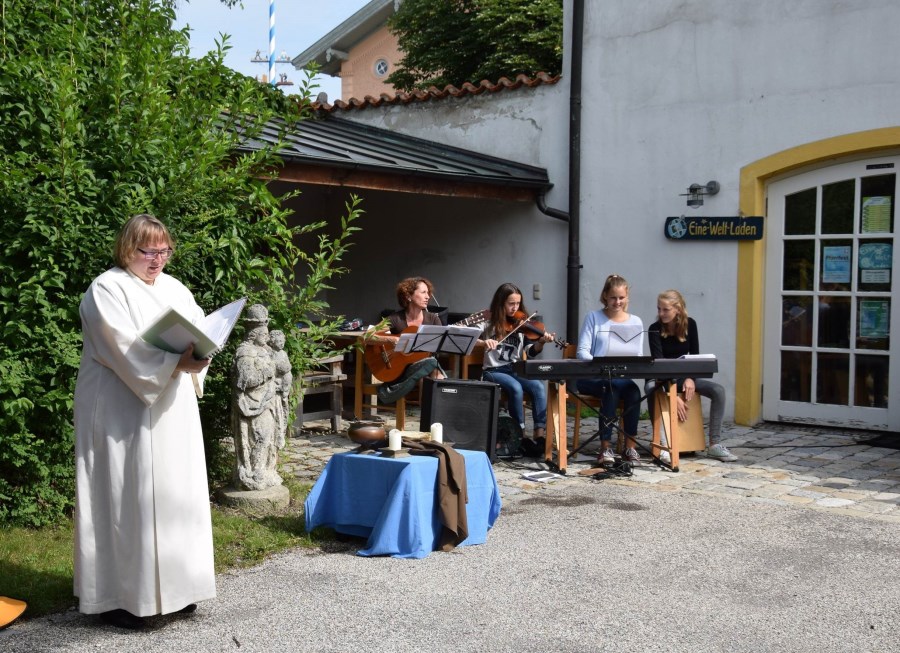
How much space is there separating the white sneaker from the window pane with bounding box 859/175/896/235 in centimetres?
256

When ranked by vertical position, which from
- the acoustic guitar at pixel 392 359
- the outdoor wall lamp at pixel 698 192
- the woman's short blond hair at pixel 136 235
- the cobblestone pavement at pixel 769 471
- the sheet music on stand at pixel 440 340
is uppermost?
the outdoor wall lamp at pixel 698 192

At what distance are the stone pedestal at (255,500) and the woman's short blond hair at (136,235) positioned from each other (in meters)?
2.25

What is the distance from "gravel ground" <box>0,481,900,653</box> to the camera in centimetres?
418

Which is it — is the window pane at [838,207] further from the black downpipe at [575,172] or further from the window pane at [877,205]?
the black downpipe at [575,172]

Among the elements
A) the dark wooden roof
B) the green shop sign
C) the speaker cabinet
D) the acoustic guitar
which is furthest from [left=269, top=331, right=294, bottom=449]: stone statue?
the green shop sign

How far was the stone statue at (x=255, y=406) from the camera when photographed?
614cm

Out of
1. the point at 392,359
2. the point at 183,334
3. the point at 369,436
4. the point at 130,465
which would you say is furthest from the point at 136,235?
the point at 392,359

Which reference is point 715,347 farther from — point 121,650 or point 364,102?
point 121,650

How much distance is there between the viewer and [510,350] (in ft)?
28.1

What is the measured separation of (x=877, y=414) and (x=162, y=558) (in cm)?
719

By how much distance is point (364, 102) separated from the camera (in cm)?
1318

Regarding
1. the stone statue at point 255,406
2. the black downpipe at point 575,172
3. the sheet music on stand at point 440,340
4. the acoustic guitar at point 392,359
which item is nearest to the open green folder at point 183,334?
the stone statue at point 255,406

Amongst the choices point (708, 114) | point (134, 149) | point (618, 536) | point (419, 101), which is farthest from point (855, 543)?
point (419, 101)

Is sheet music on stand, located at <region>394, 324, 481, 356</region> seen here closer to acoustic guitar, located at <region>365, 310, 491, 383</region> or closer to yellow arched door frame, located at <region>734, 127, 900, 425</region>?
acoustic guitar, located at <region>365, 310, 491, 383</region>
